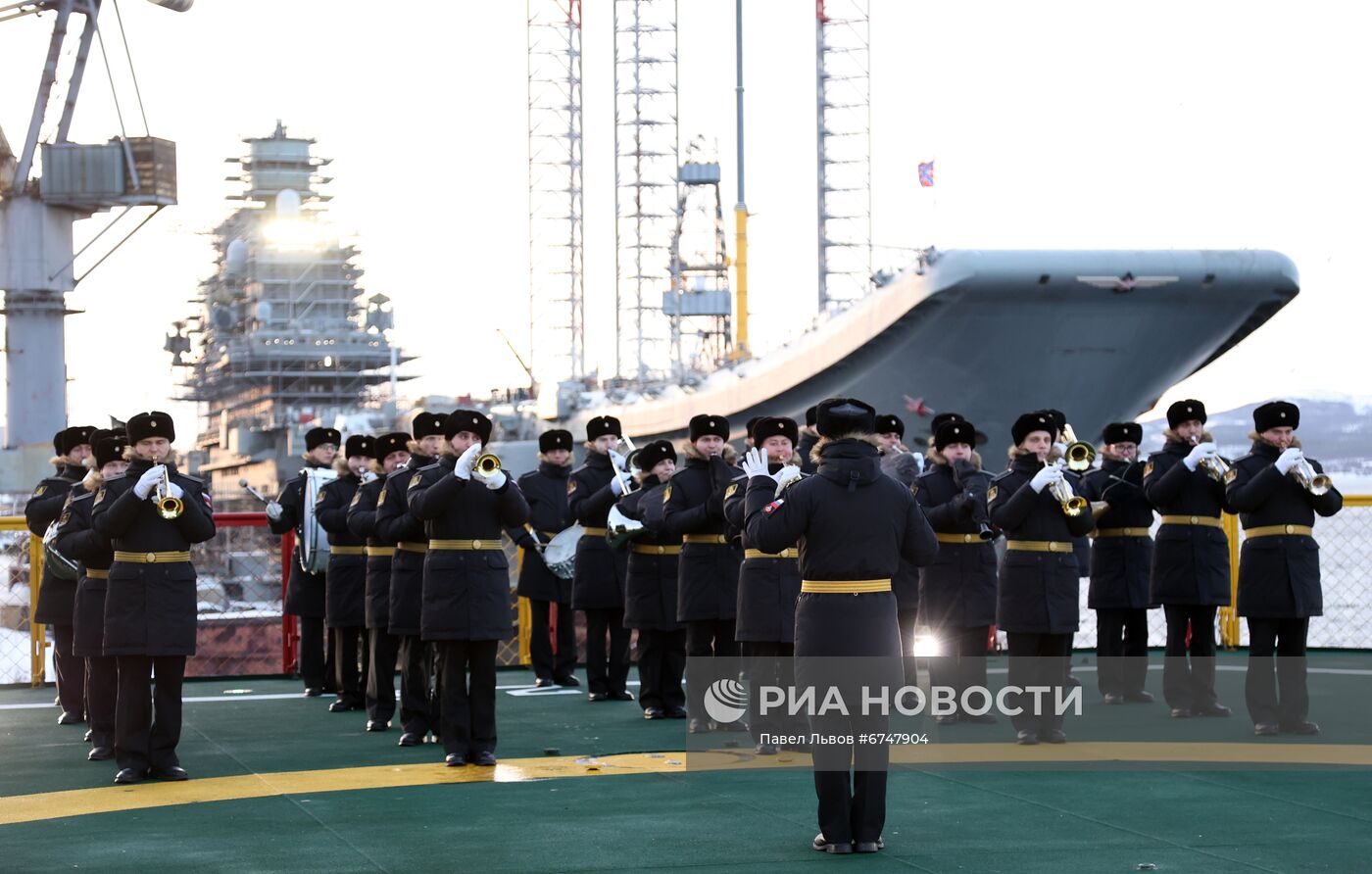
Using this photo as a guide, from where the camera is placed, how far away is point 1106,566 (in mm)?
10070

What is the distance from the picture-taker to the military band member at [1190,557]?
369 inches

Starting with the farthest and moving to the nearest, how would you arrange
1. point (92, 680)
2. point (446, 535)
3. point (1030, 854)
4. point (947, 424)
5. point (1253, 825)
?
point (947, 424)
point (92, 680)
point (446, 535)
point (1253, 825)
point (1030, 854)

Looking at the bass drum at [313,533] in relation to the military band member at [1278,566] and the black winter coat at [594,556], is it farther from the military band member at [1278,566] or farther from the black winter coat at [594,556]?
the military band member at [1278,566]

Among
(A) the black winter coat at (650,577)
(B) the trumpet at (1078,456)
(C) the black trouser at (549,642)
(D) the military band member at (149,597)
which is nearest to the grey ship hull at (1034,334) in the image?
(C) the black trouser at (549,642)

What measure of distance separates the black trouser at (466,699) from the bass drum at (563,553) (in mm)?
3143

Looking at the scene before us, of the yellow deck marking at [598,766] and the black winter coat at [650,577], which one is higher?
the black winter coat at [650,577]

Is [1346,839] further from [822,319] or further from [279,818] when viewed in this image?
[822,319]

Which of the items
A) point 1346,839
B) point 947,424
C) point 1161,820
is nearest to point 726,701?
point 947,424

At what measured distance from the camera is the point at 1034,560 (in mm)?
8531

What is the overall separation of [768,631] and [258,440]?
204 feet

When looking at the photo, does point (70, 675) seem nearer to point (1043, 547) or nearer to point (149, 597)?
point (149, 597)

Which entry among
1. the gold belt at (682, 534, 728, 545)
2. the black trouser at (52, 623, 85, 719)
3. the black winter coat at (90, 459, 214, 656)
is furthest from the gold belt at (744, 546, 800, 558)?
the black trouser at (52, 623, 85, 719)

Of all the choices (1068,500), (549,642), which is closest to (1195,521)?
(1068,500)

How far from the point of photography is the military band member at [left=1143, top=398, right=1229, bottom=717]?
9.38 metres
